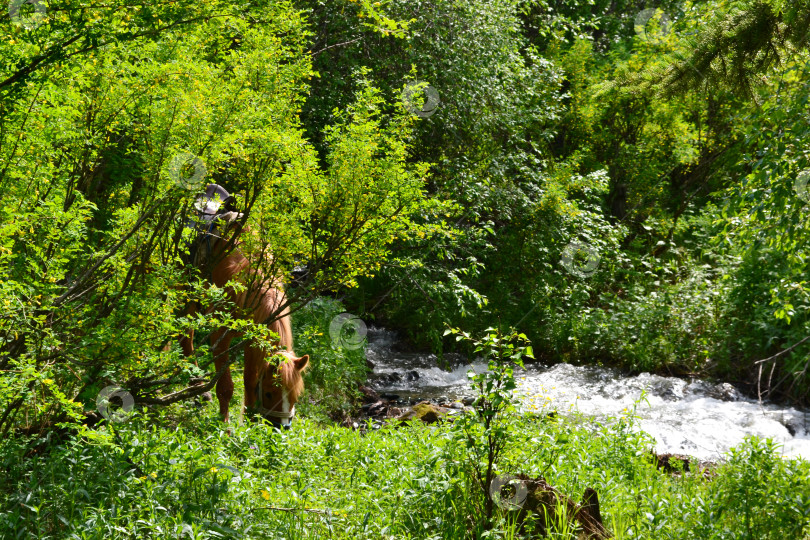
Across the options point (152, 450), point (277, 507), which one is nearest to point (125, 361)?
point (152, 450)

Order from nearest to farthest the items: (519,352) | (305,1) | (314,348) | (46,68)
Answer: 1. (46,68)
2. (519,352)
3. (314,348)
4. (305,1)

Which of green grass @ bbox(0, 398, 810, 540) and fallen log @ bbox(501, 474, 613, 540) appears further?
fallen log @ bbox(501, 474, 613, 540)

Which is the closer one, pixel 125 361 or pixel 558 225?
pixel 125 361

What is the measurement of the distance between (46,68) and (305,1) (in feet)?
19.9

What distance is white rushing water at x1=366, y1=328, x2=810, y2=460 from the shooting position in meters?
7.72

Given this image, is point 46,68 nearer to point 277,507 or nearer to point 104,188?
point 104,188

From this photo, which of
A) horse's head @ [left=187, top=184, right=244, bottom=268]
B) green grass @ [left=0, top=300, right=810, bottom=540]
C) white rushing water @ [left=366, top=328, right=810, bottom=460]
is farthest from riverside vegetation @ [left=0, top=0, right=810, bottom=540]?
white rushing water @ [left=366, top=328, right=810, bottom=460]

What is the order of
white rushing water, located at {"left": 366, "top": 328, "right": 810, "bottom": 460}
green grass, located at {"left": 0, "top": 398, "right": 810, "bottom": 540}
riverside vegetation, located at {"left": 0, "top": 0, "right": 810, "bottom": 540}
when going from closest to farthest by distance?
green grass, located at {"left": 0, "top": 398, "right": 810, "bottom": 540} < riverside vegetation, located at {"left": 0, "top": 0, "right": 810, "bottom": 540} < white rushing water, located at {"left": 366, "top": 328, "right": 810, "bottom": 460}

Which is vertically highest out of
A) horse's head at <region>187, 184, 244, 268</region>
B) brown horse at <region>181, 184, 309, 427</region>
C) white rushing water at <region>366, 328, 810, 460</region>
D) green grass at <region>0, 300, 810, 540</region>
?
horse's head at <region>187, 184, 244, 268</region>

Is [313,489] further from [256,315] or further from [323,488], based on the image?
[256,315]

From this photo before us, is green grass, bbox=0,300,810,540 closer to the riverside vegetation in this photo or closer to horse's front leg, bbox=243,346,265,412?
the riverside vegetation

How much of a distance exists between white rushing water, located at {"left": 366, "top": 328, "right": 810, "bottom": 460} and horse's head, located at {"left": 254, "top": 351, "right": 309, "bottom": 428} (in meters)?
2.67

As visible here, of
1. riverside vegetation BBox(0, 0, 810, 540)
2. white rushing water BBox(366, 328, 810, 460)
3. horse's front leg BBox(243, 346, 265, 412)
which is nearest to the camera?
riverside vegetation BBox(0, 0, 810, 540)

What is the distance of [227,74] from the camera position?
4383 millimetres
